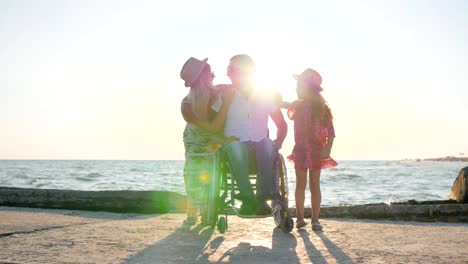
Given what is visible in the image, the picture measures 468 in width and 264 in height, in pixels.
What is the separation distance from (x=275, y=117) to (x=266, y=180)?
2.46ft

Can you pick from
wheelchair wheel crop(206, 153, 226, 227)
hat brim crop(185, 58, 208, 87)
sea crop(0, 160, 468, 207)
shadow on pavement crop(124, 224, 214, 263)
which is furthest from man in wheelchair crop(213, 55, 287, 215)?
sea crop(0, 160, 468, 207)

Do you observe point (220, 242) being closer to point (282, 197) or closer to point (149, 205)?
point (282, 197)

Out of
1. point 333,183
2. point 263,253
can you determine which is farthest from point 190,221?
point 333,183

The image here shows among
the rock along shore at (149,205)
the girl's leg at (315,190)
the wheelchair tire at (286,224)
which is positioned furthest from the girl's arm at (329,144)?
the rock along shore at (149,205)

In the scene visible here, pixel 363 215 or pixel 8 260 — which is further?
pixel 363 215

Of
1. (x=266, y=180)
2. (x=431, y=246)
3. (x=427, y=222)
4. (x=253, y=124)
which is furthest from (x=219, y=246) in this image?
(x=427, y=222)

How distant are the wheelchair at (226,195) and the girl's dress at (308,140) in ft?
1.52

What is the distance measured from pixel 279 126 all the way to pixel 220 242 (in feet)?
4.55

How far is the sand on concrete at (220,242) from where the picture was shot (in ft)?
10.7

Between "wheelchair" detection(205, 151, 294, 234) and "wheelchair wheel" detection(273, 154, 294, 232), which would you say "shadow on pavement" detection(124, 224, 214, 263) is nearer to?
"wheelchair" detection(205, 151, 294, 234)

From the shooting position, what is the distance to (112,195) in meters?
6.44

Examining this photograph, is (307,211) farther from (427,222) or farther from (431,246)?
(431,246)

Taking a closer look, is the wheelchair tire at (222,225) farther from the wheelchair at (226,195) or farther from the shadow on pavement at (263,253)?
the shadow on pavement at (263,253)

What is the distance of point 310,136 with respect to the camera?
5117mm
